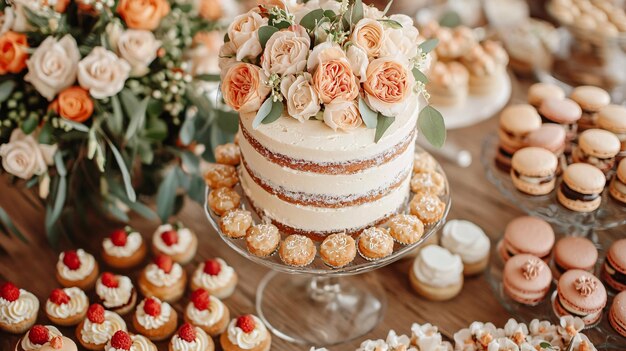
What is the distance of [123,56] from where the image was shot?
155 centimetres

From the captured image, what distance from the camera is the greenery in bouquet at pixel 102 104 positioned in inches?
58.7

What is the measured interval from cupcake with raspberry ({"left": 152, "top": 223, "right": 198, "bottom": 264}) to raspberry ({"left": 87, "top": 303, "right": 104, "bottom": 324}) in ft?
0.90

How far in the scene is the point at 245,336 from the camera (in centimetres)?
146

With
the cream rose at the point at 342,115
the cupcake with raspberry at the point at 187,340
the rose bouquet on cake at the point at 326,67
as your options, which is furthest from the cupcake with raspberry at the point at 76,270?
the cream rose at the point at 342,115

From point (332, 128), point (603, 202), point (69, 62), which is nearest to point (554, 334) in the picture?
point (603, 202)

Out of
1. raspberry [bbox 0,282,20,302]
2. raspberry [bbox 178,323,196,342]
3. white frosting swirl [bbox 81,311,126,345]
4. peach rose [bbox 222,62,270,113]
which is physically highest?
peach rose [bbox 222,62,270,113]

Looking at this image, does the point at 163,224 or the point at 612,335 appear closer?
the point at 612,335

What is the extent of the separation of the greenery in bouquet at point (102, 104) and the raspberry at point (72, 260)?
11cm

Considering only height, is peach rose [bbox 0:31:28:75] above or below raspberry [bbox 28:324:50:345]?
above

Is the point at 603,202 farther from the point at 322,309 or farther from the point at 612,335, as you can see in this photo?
the point at 322,309

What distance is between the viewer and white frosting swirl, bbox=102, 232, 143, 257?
1676 mm

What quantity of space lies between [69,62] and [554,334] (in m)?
1.33

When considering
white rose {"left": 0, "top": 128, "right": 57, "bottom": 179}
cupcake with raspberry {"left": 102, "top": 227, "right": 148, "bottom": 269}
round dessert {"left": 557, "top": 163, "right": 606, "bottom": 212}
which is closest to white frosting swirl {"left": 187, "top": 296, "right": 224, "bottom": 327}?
cupcake with raspberry {"left": 102, "top": 227, "right": 148, "bottom": 269}

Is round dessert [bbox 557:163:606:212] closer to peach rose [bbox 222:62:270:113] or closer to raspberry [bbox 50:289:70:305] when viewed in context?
peach rose [bbox 222:62:270:113]
